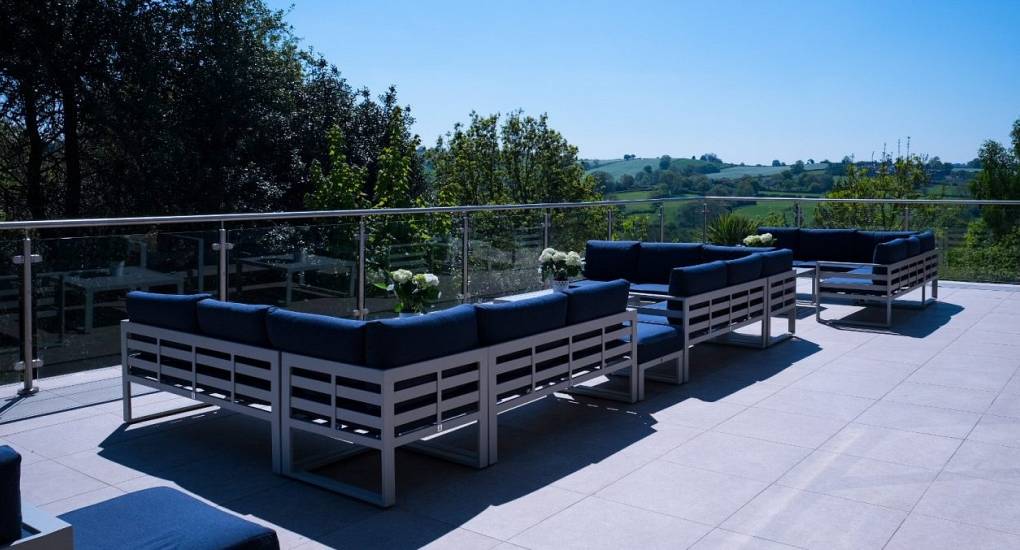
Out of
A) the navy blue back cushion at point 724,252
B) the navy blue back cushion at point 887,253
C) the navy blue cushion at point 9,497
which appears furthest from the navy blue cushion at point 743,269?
the navy blue cushion at point 9,497

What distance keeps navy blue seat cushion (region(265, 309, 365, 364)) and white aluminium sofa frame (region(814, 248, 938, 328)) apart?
607cm

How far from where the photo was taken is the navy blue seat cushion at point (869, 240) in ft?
31.4

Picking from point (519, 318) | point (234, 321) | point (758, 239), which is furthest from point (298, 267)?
point (758, 239)

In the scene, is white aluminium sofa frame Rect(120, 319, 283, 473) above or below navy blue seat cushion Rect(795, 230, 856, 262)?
below

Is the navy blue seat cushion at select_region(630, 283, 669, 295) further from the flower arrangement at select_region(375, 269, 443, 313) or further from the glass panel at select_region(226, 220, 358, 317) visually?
the flower arrangement at select_region(375, 269, 443, 313)

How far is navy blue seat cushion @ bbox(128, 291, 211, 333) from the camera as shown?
15.3ft

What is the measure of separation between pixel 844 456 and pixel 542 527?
1.85 metres

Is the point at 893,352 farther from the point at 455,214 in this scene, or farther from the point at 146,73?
the point at 146,73

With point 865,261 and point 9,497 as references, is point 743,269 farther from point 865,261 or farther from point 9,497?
point 9,497

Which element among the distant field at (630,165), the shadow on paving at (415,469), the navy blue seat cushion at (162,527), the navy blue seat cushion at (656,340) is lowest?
the shadow on paving at (415,469)

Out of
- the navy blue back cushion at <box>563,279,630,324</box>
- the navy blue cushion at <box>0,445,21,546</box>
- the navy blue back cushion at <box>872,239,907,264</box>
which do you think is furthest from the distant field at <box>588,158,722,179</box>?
the navy blue cushion at <box>0,445,21,546</box>

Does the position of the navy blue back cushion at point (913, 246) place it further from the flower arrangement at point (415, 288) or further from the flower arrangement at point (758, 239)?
the flower arrangement at point (415, 288)

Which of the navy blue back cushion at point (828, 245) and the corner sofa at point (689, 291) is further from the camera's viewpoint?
the navy blue back cushion at point (828, 245)

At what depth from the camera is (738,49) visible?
2562 cm
